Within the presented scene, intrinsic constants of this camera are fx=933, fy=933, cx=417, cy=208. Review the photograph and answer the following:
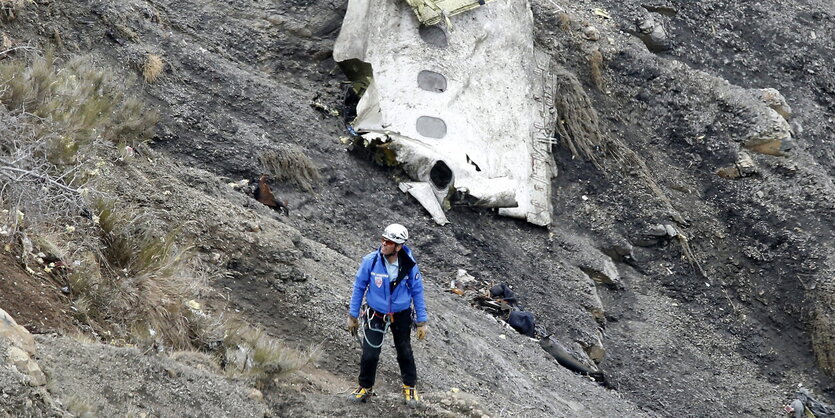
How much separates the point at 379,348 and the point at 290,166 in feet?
19.3

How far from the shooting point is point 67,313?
601 cm

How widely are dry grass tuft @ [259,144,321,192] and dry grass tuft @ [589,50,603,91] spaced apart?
20.6 ft

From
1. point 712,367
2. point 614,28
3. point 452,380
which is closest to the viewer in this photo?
point 452,380

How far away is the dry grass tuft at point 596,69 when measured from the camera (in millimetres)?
16500

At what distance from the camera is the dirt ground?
28.1ft

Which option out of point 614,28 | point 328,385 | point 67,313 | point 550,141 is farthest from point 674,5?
point 67,313

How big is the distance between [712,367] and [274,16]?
8852 millimetres

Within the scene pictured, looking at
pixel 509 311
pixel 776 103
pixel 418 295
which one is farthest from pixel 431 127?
pixel 418 295

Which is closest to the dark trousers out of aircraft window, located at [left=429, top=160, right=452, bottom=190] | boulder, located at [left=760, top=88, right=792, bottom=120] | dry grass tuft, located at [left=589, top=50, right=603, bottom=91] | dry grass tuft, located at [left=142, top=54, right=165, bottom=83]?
dry grass tuft, located at [left=142, top=54, right=165, bottom=83]

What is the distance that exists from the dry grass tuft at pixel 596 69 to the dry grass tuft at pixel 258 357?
10913mm

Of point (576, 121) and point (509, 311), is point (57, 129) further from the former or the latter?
point (576, 121)

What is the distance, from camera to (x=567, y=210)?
15.1 m

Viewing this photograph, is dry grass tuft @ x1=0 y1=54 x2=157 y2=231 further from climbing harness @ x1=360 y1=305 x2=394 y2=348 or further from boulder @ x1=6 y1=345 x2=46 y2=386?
climbing harness @ x1=360 y1=305 x2=394 y2=348

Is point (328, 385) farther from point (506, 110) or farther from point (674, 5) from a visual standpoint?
point (674, 5)
